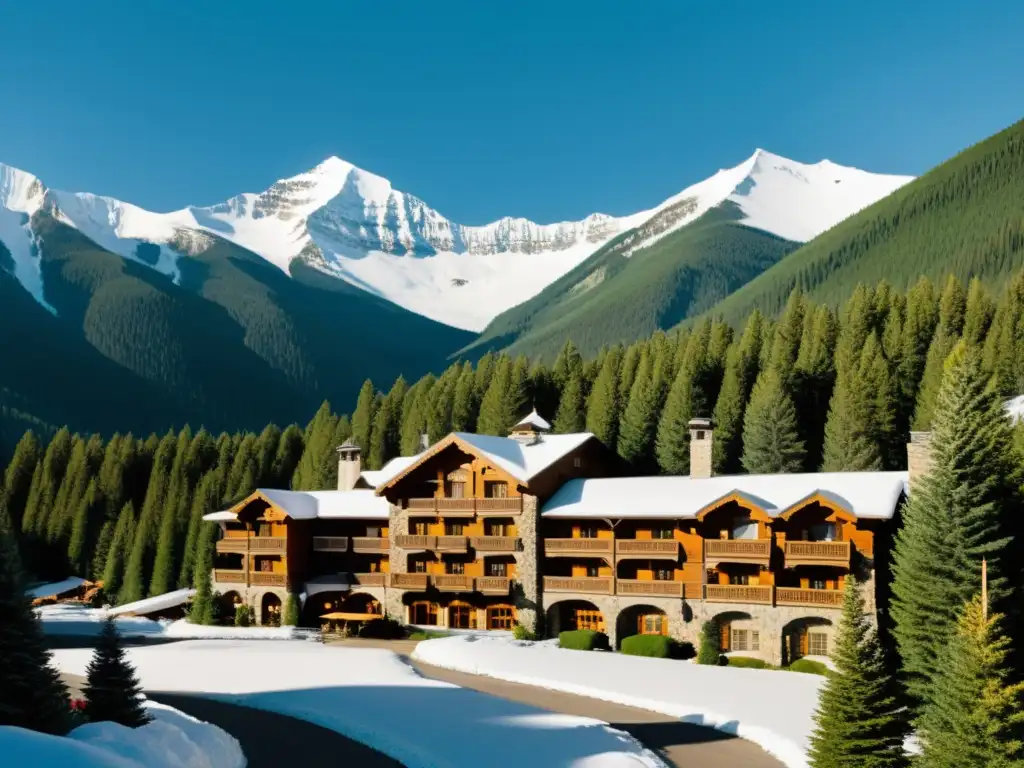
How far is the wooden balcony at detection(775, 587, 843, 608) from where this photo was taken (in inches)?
1938

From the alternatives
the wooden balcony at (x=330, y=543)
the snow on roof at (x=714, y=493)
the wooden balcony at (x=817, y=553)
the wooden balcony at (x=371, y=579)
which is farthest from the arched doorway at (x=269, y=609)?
the wooden balcony at (x=817, y=553)

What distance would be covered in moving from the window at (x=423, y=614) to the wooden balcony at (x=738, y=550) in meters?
17.7

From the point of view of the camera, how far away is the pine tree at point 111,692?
27797mm

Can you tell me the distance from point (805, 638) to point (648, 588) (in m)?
8.27

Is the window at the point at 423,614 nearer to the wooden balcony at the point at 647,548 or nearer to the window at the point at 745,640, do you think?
the wooden balcony at the point at 647,548

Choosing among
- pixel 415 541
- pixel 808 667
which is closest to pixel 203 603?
pixel 415 541

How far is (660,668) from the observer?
46188mm

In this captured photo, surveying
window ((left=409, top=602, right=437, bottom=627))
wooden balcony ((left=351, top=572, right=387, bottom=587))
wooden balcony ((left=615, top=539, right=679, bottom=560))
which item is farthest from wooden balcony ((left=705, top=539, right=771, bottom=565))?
wooden balcony ((left=351, top=572, right=387, bottom=587))

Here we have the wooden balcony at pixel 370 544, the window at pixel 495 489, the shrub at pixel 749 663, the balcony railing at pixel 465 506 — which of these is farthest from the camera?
the wooden balcony at pixel 370 544

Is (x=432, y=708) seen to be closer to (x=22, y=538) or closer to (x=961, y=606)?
(x=961, y=606)

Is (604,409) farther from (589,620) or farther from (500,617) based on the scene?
(589,620)

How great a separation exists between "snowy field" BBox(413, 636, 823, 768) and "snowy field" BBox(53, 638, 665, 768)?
3710mm

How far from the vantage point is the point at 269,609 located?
6712cm

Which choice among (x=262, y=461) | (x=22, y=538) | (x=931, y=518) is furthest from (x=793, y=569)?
(x=22, y=538)
